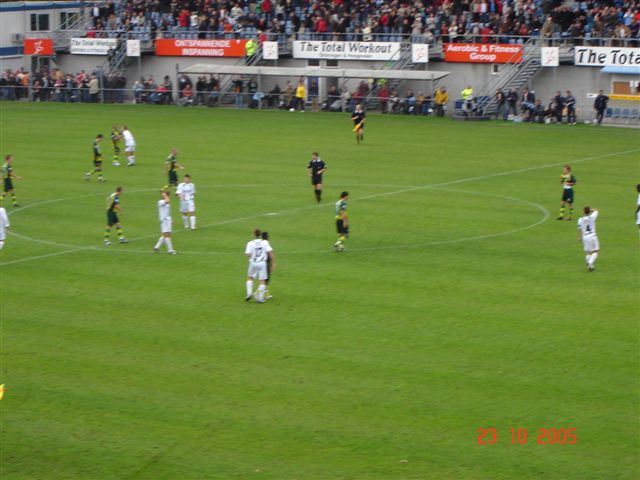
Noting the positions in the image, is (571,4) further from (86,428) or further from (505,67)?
(86,428)

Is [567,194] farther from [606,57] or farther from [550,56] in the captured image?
[550,56]

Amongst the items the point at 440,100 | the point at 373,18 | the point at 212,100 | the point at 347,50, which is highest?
the point at 373,18

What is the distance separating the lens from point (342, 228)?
33.4m

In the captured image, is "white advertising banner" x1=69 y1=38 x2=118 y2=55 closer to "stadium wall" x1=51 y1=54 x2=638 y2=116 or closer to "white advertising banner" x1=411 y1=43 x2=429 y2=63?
"stadium wall" x1=51 y1=54 x2=638 y2=116

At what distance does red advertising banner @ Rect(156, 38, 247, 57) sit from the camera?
75.7m

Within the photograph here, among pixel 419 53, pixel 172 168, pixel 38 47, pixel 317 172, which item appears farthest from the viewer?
pixel 38 47

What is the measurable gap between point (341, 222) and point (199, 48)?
4622 cm

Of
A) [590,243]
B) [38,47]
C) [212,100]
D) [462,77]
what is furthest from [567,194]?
[38,47]

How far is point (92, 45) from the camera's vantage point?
80.8 m

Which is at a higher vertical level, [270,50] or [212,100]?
[270,50]

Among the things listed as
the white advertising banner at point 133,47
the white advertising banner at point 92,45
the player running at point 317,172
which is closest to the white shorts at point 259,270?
the player running at point 317,172

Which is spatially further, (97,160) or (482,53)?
(482,53)
